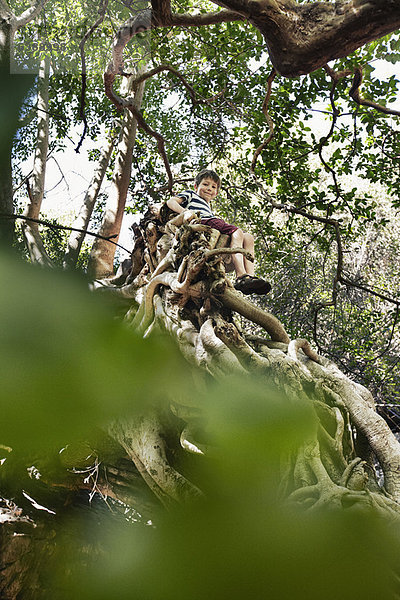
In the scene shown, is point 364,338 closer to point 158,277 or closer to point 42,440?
point 158,277

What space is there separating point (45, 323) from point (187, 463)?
1.45 m

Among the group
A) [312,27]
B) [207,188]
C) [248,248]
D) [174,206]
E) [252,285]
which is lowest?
[252,285]

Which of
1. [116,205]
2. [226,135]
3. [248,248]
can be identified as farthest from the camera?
[226,135]

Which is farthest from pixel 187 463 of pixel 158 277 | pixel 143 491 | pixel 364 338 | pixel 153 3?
pixel 364 338

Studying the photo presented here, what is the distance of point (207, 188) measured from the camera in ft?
13.2

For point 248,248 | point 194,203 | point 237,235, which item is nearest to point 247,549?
point 237,235

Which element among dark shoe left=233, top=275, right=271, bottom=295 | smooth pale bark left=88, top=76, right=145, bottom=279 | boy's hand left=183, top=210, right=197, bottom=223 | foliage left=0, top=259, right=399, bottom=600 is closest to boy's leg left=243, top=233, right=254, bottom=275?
dark shoe left=233, top=275, right=271, bottom=295

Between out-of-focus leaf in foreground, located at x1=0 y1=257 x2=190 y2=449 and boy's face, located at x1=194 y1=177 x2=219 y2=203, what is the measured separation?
3.82 metres

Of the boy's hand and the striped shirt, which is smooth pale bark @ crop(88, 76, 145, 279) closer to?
the striped shirt

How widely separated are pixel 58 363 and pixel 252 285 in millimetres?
2850

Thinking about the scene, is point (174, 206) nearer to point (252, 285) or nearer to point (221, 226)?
point (221, 226)

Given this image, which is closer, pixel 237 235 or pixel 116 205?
pixel 237 235

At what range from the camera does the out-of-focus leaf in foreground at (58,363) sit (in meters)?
0.25

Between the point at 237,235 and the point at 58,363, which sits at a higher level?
the point at 237,235
